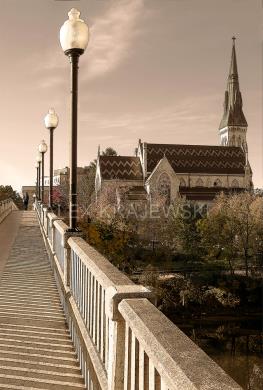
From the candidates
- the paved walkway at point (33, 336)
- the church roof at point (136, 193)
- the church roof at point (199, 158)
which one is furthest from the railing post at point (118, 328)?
the church roof at point (199, 158)

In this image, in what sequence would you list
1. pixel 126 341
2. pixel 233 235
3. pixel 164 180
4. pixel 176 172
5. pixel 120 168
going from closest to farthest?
pixel 126 341 < pixel 233 235 < pixel 164 180 < pixel 120 168 < pixel 176 172

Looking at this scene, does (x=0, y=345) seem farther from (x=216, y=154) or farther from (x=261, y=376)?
(x=216, y=154)

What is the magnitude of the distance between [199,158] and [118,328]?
97.4 meters

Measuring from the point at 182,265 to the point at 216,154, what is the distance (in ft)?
167

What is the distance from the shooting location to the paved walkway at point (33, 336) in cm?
453

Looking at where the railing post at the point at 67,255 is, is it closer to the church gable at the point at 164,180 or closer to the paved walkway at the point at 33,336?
the paved walkway at the point at 33,336

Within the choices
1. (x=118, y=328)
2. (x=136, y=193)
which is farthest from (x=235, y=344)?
(x=136, y=193)

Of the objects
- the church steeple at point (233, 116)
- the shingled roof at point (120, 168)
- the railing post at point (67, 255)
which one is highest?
the church steeple at point (233, 116)

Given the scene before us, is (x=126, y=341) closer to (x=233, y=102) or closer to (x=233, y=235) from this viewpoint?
(x=233, y=235)

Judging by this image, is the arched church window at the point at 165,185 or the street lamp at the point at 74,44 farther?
the arched church window at the point at 165,185

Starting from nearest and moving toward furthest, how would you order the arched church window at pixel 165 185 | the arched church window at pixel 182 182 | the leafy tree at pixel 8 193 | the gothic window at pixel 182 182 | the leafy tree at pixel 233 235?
the leafy tree at pixel 8 193
the leafy tree at pixel 233 235
the arched church window at pixel 165 185
the arched church window at pixel 182 182
the gothic window at pixel 182 182

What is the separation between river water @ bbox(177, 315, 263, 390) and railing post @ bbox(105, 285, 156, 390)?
71.8ft

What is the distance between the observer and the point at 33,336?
570 centimetres

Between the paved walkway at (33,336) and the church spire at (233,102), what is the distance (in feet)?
386
